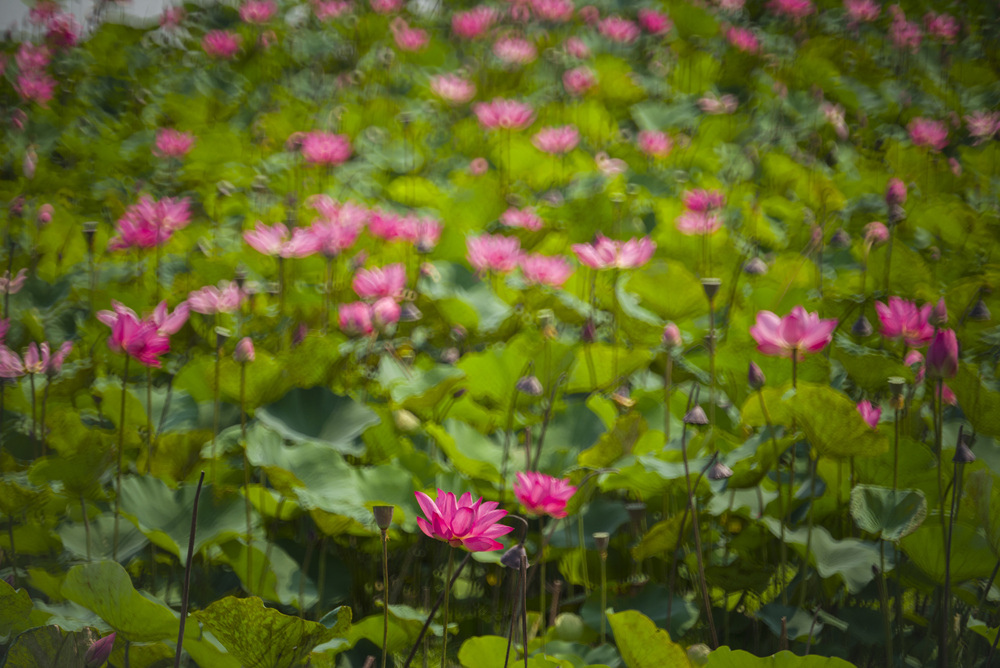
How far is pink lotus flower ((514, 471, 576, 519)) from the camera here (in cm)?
69

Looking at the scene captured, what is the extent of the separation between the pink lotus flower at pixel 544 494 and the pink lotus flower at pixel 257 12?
2.79m

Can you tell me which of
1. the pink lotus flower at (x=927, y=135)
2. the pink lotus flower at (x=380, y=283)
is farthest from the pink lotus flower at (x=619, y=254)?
the pink lotus flower at (x=927, y=135)

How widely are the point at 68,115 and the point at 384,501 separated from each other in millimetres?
2141

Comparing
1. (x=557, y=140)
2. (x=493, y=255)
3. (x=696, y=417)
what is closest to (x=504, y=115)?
(x=557, y=140)

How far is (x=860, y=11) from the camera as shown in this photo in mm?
3160

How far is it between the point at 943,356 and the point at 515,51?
2.36 m

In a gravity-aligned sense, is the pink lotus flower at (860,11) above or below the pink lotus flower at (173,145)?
above

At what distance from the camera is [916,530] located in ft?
2.31

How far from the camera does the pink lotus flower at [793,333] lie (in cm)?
80

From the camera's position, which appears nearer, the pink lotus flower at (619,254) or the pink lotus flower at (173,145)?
the pink lotus flower at (619,254)

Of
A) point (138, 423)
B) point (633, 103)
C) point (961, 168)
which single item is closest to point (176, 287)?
point (138, 423)

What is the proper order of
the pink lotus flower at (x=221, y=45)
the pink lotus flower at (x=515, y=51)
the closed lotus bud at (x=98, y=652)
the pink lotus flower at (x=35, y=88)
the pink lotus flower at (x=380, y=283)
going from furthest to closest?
the pink lotus flower at (x=515, y=51), the pink lotus flower at (x=221, y=45), the pink lotus flower at (x=35, y=88), the pink lotus flower at (x=380, y=283), the closed lotus bud at (x=98, y=652)

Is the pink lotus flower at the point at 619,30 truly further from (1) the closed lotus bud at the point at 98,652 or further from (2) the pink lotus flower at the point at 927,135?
(1) the closed lotus bud at the point at 98,652

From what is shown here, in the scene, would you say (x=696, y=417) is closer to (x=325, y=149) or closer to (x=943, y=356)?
(x=943, y=356)
